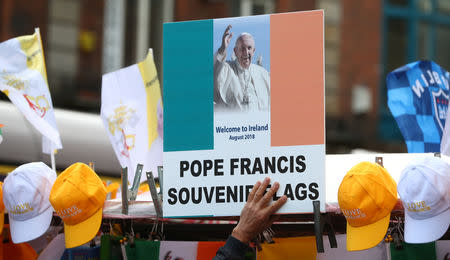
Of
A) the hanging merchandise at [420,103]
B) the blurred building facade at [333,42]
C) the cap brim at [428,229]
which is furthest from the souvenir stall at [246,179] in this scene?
the blurred building facade at [333,42]

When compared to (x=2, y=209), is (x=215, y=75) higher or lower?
higher

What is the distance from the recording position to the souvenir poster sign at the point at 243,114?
129 inches

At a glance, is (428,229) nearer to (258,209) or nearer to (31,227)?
(258,209)

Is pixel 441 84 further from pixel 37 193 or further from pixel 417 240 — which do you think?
pixel 37 193

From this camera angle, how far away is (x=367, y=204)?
3143 mm

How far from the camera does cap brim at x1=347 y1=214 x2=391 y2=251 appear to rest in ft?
10.4

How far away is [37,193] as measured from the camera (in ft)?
12.6

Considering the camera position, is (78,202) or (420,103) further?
(420,103)

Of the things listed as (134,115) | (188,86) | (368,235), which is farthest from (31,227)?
(368,235)

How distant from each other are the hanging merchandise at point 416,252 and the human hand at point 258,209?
0.72m

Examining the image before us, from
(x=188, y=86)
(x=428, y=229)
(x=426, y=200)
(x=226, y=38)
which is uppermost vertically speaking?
(x=226, y=38)

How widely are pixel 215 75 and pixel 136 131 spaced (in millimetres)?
1202

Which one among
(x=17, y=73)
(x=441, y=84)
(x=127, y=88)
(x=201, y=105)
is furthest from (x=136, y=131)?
(x=441, y=84)

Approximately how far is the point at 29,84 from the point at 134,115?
697mm
